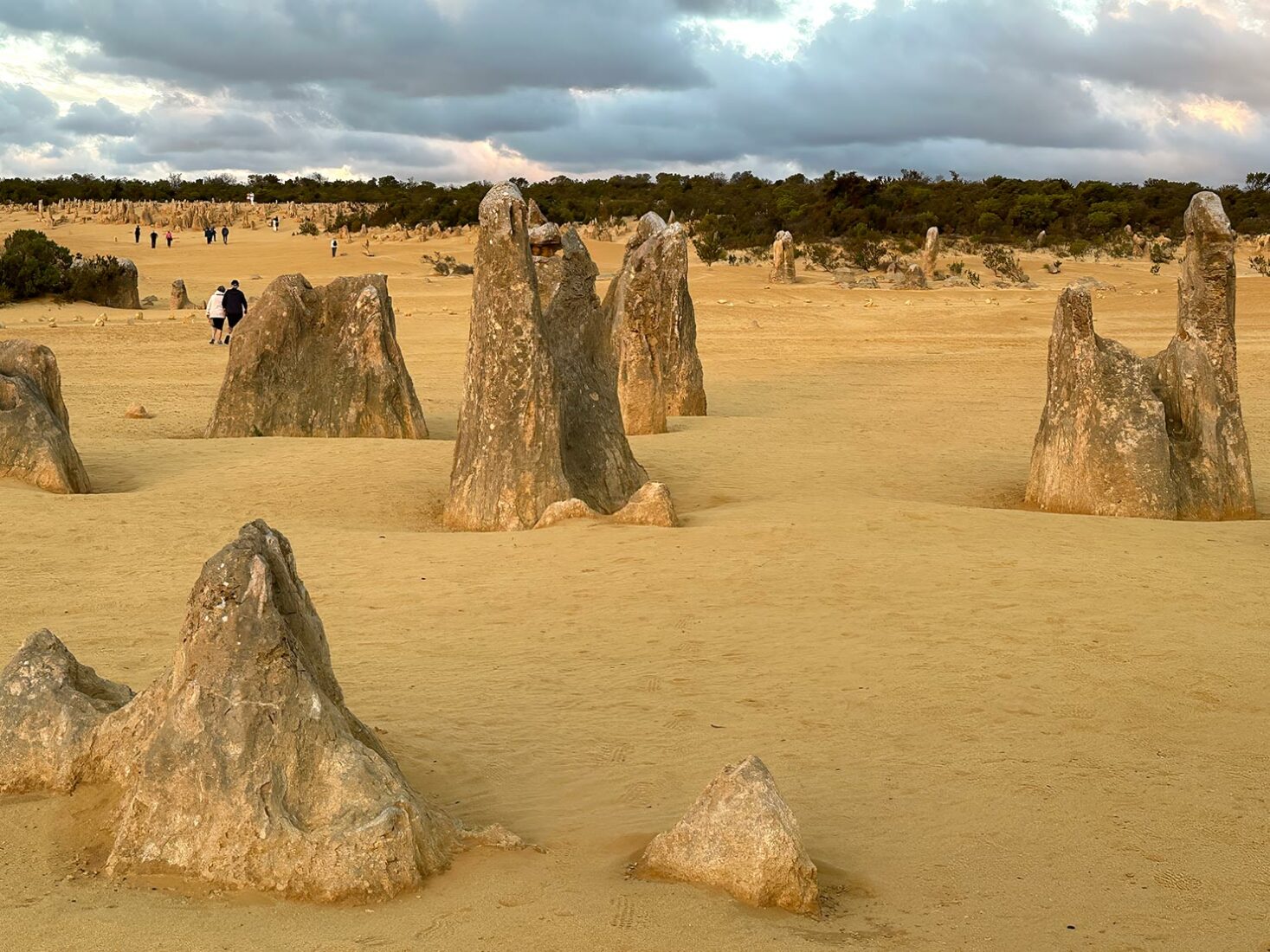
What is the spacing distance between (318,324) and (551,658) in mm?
8929

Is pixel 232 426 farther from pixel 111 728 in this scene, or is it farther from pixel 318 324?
pixel 111 728

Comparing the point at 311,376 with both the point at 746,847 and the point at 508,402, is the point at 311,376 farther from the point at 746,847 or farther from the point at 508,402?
the point at 746,847

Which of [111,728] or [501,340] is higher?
[501,340]

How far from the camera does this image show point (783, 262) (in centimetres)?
3528

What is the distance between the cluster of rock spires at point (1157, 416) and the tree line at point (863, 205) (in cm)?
3083

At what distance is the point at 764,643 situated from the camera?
7.12m

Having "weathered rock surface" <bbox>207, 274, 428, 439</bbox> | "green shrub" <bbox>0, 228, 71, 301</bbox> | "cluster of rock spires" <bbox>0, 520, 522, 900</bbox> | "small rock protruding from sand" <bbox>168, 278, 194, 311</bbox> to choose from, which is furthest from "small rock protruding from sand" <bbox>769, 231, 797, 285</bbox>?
"cluster of rock spires" <bbox>0, 520, 522, 900</bbox>

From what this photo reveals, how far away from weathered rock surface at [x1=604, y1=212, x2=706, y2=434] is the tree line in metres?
26.0

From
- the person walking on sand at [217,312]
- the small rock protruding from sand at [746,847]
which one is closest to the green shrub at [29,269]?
the person walking on sand at [217,312]

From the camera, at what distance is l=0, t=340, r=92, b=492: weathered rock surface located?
11031 millimetres

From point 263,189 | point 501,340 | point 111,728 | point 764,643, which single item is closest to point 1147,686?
point 764,643

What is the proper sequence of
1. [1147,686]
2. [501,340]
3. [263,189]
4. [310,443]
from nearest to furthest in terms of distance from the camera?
[1147,686], [501,340], [310,443], [263,189]

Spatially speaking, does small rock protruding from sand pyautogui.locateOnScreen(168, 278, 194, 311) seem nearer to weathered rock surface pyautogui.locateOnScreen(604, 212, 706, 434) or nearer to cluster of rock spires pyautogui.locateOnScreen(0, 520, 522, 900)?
weathered rock surface pyautogui.locateOnScreen(604, 212, 706, 434)

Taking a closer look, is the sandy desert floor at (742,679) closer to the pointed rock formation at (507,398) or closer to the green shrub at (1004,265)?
the pointed rock formation at (507,398)
